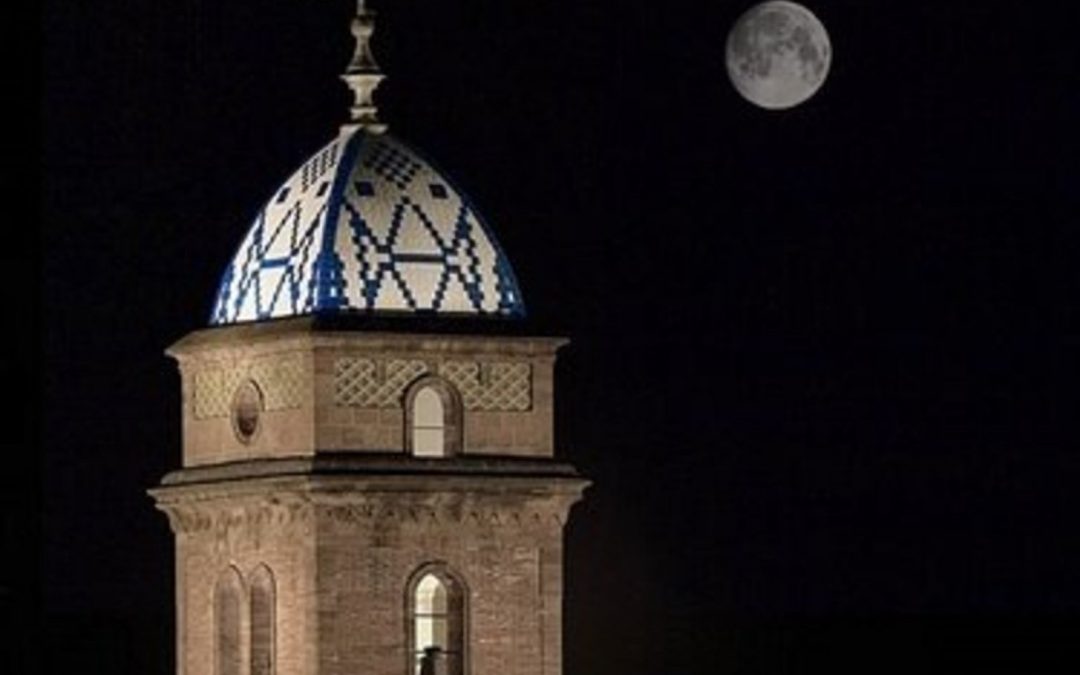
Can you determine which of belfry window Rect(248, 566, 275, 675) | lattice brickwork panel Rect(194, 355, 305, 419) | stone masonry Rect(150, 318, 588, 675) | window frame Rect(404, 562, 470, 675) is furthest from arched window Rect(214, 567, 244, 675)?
window frame Rect(404, 562, 470, 675)

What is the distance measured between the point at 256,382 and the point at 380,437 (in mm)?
1134

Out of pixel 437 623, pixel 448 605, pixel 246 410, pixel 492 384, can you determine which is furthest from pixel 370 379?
pixel 437 623

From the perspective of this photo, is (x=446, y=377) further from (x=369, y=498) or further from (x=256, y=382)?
(x=256, y=382)

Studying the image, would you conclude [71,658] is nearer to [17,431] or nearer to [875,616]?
[875,616]

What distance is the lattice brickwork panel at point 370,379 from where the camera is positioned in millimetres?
56781

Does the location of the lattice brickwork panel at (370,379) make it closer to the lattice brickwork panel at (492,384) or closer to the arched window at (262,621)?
the lattice brickwork panel at (492,384)

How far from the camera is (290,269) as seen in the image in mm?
57156

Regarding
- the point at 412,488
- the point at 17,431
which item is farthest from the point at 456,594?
the point at 17,431

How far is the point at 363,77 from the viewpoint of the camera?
2283 inches

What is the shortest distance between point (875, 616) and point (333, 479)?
1515cm

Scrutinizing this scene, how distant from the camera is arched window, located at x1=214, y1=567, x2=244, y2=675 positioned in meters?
57.8

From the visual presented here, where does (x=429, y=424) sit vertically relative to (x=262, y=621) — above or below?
above

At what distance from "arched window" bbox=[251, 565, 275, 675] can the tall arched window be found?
1.47m

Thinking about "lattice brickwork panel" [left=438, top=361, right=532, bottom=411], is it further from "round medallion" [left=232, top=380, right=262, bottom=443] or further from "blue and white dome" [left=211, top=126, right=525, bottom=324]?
"round medallion" [left=232, top=380, right=262, bottom=443]
